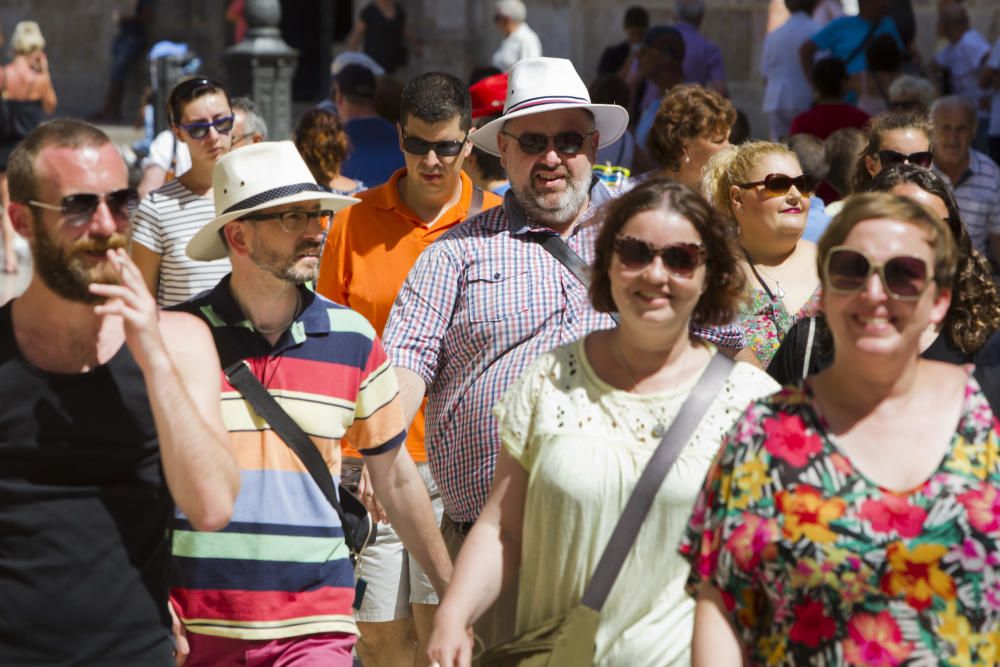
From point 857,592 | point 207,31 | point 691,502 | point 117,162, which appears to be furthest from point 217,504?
point 207,31

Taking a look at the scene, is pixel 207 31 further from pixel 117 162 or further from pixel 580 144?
pixel 117 162

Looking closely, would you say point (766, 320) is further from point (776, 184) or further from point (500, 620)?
point (500, 620)

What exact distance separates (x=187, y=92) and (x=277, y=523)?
13.4 ft

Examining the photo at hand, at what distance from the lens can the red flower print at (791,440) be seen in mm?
3719

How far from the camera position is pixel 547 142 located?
6.16 meters

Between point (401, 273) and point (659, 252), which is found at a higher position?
point (659, 252)

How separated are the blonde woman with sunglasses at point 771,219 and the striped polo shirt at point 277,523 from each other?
2.14 metres

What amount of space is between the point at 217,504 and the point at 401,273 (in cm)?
314

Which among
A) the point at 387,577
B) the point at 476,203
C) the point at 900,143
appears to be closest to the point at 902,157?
the point at 900,143

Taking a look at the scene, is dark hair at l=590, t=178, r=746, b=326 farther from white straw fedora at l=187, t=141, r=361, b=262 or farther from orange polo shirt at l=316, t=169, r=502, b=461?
orange polo shirt at l=316, t=169, r=502, b=461

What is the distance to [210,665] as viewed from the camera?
4812 mm

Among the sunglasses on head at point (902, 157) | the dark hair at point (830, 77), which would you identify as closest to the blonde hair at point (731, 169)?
the sunglasses on head at point (902, 157)

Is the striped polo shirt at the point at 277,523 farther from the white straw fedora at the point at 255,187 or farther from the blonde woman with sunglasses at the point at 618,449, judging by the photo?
the blonde woman with sunglasses at the point at 618,449

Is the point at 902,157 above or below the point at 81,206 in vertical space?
below
